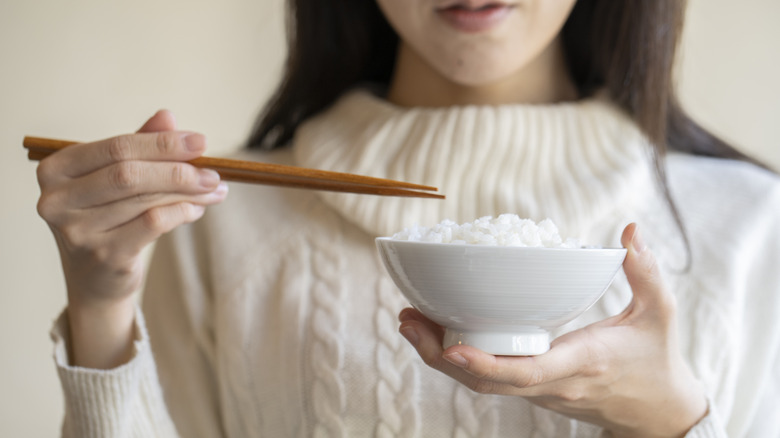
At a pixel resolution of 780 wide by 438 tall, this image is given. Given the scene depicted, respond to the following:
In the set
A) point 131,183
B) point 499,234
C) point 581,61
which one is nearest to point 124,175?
point 131,183

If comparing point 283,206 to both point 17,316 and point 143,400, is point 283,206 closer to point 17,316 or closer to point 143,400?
point 143,400

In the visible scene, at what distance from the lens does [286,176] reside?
81 cm

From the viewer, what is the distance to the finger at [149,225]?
804 millimetres

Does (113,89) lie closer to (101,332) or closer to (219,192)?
(101,332)

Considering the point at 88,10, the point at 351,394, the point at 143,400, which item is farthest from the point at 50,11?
the point at 351,394

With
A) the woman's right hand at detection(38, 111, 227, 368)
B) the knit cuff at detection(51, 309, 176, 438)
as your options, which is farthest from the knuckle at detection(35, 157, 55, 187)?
the knit cuff at detection(51, 309, 176, 438)

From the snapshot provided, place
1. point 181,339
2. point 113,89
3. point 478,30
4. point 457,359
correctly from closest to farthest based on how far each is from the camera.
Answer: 1. point 457,359
2. point 478,30
3. point 181,339
4. point 113,89

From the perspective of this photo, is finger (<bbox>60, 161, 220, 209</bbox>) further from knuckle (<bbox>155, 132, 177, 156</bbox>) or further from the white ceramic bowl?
the white ceramic bowl

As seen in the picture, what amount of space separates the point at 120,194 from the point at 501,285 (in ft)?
1.45

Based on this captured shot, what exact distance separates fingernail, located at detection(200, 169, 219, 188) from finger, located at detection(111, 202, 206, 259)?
42 mm

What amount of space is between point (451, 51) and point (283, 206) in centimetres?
Result: 39

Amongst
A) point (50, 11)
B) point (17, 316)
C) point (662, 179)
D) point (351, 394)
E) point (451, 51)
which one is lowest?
point (17, 316)

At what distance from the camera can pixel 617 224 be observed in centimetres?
110

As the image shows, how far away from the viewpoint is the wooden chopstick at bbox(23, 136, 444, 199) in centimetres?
80
